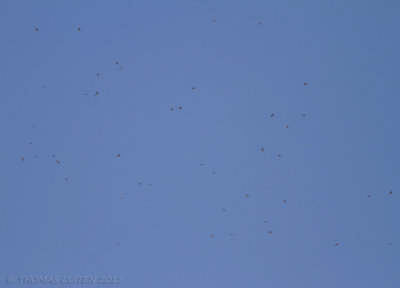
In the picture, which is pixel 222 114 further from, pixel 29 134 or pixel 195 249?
pixel 29 134

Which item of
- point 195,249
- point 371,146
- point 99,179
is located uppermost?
point 99,179

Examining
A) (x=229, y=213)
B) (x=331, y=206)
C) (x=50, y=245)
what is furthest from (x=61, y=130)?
(x=331, y=206)

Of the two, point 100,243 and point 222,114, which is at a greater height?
point 222,114

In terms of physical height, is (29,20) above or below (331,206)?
above

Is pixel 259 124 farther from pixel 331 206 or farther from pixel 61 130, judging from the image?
pixel 61 130

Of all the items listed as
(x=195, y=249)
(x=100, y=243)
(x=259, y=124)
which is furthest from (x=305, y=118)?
(x=100, y=243)

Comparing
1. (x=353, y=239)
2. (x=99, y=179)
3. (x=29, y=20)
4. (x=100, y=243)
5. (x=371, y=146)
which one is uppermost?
(x=29, y=20)
